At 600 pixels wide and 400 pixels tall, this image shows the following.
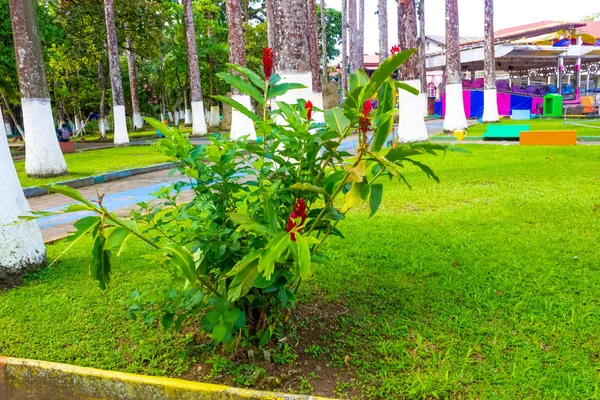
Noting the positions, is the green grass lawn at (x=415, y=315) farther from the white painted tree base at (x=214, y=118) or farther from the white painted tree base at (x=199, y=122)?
the white painted tree base at (x=214, y=118)

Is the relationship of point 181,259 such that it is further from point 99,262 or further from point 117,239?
point 99,262

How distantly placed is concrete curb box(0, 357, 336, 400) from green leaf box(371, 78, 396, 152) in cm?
119

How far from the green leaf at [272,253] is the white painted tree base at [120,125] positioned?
18.8m

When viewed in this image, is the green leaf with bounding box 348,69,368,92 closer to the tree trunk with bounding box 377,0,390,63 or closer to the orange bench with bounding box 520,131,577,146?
the orange bench with bounding box 520,131,577,146

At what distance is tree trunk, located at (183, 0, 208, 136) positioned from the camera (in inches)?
823

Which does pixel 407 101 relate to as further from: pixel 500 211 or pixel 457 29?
pixel 500 211

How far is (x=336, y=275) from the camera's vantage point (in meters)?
4.03

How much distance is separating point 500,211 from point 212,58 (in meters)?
25.0

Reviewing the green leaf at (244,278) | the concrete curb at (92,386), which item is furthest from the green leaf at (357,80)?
the concrete curb at (92,386)

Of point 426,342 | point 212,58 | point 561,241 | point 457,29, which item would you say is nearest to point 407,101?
point 457,29

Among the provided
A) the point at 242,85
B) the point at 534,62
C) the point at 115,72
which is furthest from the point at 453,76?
the point at 242,85

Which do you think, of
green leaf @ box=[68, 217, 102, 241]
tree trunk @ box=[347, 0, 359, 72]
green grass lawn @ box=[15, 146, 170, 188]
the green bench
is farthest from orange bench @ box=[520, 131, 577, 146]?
tree trunk @ box=[347, 0, 359, 72]

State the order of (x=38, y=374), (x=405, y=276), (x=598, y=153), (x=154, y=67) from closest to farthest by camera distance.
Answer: (x=38, y=374)
(x=405, y=276)
(x=598, y=153)
(x=154, y=67)

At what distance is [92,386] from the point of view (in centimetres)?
281
